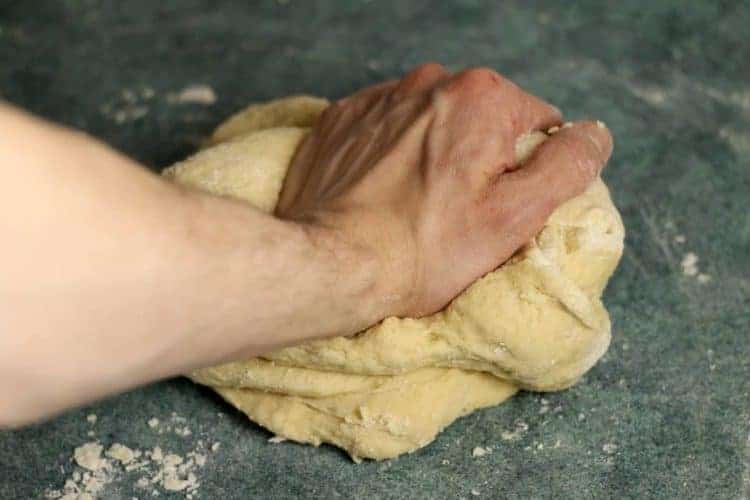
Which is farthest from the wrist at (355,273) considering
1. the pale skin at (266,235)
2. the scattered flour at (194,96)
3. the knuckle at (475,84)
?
the scattered flour at (194,96)

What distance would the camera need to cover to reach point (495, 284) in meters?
1.08

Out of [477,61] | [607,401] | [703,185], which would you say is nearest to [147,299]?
[607,401]

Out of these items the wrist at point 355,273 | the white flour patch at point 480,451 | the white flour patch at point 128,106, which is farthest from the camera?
the white flour patch at point 128,106

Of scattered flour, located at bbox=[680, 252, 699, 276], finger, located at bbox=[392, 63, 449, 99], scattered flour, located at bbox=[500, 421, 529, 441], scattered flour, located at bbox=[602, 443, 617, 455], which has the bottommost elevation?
scattered flour, located at bbox=[602, 443, 617, 455]

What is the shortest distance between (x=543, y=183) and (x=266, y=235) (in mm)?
367

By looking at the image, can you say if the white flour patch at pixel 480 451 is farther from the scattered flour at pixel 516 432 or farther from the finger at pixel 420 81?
the finger at pixel 420 81

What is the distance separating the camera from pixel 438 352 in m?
1.10

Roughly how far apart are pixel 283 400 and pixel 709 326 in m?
0.61

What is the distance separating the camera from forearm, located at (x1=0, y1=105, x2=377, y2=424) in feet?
2.35

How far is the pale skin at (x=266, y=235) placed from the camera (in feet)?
2.39

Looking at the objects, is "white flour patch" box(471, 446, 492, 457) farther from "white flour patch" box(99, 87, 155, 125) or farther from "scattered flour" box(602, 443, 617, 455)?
"white flour patch" box(99, 87, 155, 125)

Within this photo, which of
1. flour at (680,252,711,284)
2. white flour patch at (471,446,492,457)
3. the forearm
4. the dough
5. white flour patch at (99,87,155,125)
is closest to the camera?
the forearm

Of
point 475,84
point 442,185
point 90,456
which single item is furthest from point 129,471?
point 475,84

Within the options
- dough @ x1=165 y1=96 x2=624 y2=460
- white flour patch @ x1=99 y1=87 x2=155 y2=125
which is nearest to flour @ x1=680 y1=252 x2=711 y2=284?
dough @ x1=165 y1=96 x2=624 y2=460
